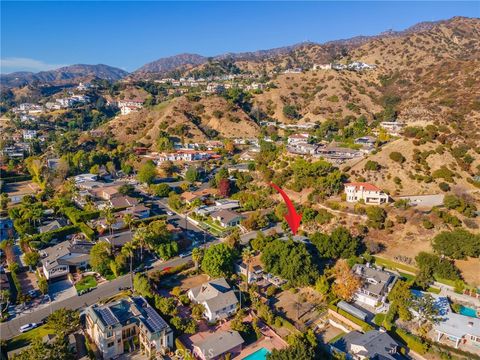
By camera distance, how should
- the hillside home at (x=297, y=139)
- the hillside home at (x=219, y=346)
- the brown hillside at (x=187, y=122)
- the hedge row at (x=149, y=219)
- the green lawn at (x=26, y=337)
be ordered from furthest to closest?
the brown hillside at (x=187, y=122), the hillside home at (x=297, y=139), the hedge row at (x=149, y=219), the green lawn at (x=26, y=337), the hillside home at (x=219, y=346)

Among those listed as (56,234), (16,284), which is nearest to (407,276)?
(16,284)

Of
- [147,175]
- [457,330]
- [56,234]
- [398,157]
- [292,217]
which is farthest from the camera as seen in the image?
[147,175]

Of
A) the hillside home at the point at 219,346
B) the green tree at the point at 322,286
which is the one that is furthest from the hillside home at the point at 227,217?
the hillside home at the point at 219,346

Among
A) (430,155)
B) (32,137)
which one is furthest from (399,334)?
(32,137)

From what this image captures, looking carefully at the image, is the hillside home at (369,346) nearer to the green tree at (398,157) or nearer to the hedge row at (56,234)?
the hedge row at (56,234)

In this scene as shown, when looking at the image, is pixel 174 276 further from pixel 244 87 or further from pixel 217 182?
pixel 244 87

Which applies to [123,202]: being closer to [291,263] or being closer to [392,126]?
[291,263]

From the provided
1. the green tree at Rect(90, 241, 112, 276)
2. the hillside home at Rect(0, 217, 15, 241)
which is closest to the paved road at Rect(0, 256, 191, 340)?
the green tree at Rect(90, 241, 112, 276)
